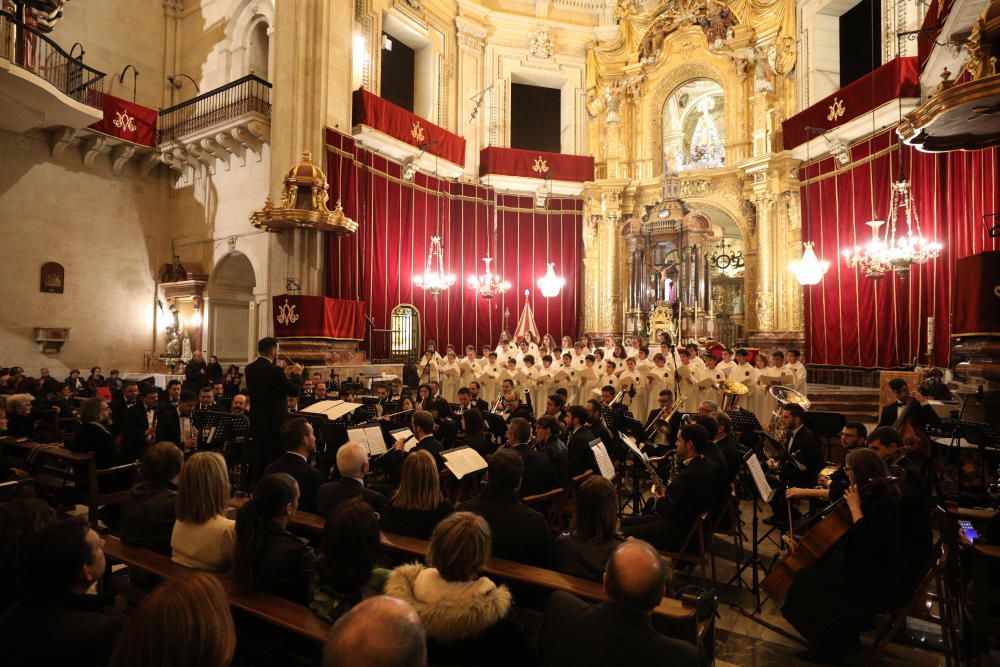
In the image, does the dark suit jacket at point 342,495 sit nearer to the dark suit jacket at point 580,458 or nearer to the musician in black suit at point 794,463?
the dark suit jacket at point 580,458

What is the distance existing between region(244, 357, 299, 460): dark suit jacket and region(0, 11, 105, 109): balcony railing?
1009cm

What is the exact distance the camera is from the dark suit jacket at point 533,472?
544 cm

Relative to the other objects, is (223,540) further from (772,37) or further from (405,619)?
(772,37)

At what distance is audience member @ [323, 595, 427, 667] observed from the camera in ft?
4.45

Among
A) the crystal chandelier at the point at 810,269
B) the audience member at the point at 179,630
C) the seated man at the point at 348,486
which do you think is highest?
the crystal chandelier at the point at 810,269

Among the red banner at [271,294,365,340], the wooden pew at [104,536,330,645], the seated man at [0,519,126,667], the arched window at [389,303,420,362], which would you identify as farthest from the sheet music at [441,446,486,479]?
the arched window at [389,303,420,362]

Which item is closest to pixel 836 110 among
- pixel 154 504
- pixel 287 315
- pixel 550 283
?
pixel 550 283

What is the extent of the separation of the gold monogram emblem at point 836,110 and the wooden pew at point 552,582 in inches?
611

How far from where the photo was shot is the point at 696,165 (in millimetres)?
21000

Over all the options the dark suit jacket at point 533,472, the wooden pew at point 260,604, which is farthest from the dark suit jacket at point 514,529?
the dark suit jacket at point 533,472

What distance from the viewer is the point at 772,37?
18234 mm

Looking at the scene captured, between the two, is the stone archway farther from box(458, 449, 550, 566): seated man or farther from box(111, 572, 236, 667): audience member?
box(111, 572, 236, 667): audience member

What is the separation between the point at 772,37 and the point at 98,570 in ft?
69.1

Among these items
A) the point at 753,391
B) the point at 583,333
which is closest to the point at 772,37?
the point at 583,333
